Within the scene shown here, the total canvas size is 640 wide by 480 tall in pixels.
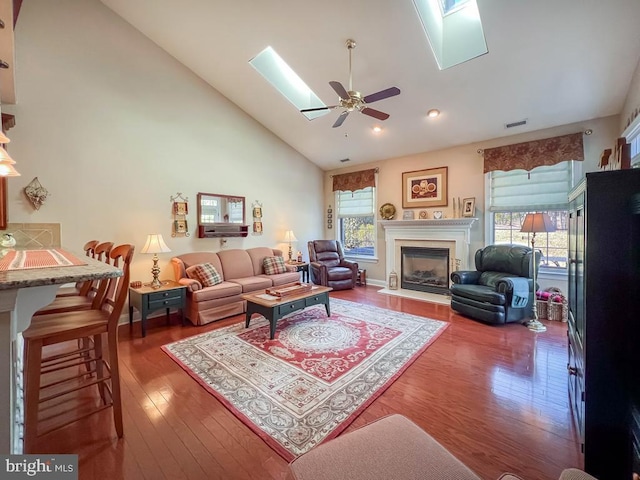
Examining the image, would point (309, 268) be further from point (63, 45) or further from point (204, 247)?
A: point (63, 45)

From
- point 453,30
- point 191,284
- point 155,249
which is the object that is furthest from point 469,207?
point 155,249

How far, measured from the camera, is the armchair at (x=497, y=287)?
3504 mm

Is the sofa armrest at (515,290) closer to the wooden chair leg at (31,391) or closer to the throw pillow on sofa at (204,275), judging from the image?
the throw pillow on sofa at (204,275)

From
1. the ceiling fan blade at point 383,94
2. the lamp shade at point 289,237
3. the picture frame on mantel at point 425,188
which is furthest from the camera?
the lamp shade at point 289,237

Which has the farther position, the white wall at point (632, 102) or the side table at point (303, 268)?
the side table at point (303, 268)

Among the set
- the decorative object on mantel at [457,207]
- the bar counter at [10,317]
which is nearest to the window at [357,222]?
the decorative object on mantel at [457,207]

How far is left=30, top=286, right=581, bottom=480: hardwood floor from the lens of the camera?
151 centimetres

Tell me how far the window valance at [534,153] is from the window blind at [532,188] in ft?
0.47

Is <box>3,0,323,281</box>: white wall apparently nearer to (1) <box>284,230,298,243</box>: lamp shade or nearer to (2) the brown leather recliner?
(1) <box>284,230,298,243</box>: lamp shade

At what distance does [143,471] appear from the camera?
1479 mm

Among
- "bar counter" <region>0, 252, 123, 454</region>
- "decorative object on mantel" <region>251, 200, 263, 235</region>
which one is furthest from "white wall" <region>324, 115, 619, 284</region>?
"bar counter" <region>0, 252, 123, 454</region>

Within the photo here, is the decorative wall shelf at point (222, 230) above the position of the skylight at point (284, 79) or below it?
below

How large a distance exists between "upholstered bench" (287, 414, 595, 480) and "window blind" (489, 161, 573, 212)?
4364mm

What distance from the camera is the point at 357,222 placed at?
651 centimetres
